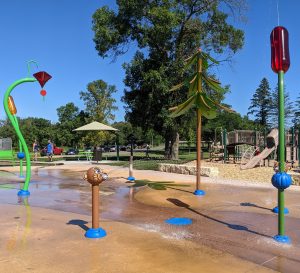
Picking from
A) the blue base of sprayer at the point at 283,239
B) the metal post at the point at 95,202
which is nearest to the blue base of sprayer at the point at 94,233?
the metal post at the point at 95,202

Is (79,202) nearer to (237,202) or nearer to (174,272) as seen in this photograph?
(237,202)

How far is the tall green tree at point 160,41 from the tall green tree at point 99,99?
71.3 ft

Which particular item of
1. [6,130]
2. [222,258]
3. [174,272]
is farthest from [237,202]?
[6,130]

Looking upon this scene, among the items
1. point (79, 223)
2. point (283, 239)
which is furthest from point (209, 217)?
point (79, 223)

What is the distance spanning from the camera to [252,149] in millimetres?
19188

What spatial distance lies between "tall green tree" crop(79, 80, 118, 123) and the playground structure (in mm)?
25235

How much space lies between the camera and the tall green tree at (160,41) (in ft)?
77.3

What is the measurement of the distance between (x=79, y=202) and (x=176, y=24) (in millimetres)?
16764

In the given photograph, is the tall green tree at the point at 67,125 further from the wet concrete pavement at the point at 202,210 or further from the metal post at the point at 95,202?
the metal post at the point at 95,202

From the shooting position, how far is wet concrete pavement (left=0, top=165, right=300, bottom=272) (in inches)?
207

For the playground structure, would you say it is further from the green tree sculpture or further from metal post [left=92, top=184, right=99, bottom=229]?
metal post [left=92, top=184, right=99, bottom=229]

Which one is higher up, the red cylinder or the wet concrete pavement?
the red cylinder

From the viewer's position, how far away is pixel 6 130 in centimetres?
7069

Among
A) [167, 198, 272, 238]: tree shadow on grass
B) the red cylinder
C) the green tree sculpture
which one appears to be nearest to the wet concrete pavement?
[167, 198, 272, 238]: tree shadow on grass
